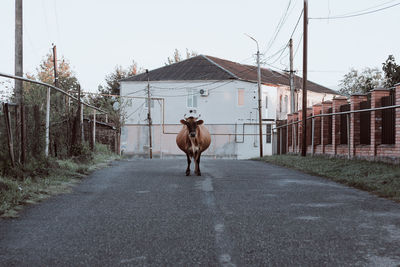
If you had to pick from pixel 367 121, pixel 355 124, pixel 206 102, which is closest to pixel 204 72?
pixel 206 102

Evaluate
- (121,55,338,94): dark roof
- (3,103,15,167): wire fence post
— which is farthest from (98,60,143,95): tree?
(3,103,15,167): wire fence post

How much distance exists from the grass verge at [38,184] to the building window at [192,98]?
3756 centimetres

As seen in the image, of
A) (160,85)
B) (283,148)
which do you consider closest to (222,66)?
(160,85)

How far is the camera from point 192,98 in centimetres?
5081

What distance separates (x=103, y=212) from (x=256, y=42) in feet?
98.9

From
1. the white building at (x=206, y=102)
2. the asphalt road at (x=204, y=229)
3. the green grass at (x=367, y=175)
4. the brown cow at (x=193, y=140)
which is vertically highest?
the white building at (x=206, y=102)

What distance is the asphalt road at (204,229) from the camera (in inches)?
185

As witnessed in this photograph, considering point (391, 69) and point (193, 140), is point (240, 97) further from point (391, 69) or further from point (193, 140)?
point (193, 140)

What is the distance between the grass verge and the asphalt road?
25cm

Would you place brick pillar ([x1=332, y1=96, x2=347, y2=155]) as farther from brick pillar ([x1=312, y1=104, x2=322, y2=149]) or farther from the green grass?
the green grass

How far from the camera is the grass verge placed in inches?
293

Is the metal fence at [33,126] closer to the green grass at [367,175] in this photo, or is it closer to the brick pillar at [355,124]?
the green grass at [367,175]

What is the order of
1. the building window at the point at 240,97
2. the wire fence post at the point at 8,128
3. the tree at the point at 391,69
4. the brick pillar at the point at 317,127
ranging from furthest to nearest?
the building window at the point at 240,97 < the tree at the point at 391,69 < the brick pillar at the point at 317,127 < the wire fence post at the point at 8,128

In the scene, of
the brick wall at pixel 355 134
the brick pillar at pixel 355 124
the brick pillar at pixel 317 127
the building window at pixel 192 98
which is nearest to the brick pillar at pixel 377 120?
the brick wall at pixel 355 134
